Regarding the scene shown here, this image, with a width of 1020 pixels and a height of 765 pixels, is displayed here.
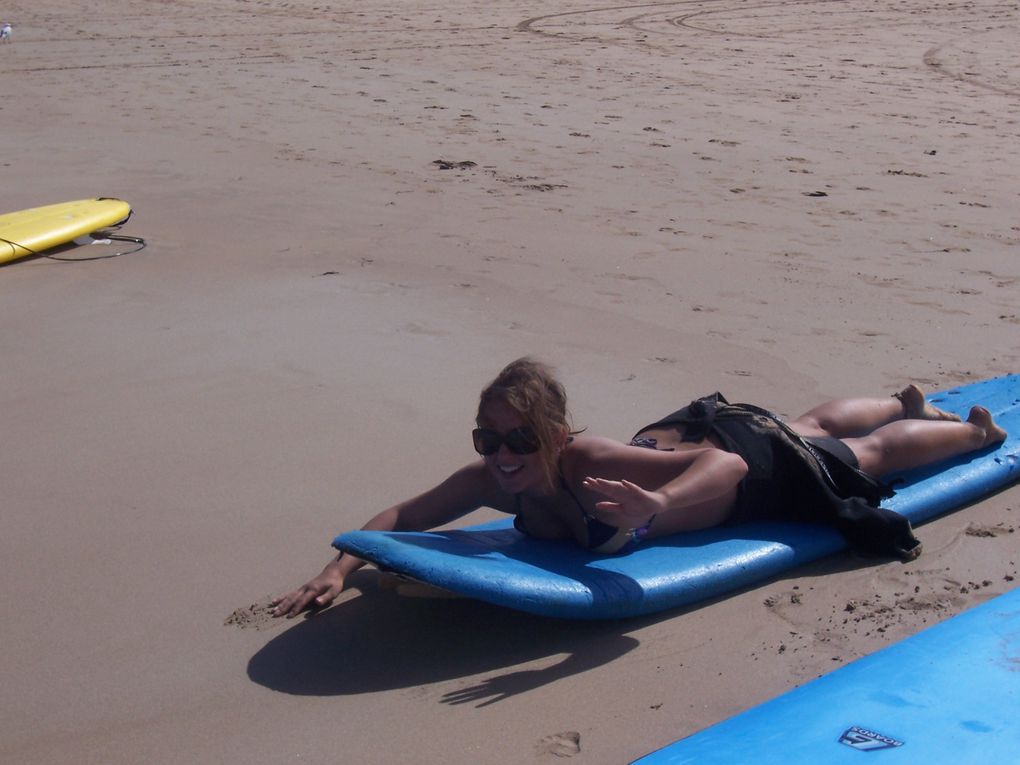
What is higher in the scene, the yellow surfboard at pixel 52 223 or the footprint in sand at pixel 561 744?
the yellow surfboard at pixel 52 223

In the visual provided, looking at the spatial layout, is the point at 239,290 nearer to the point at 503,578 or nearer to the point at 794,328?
the point at 794,328

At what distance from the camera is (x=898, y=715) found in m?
2.32

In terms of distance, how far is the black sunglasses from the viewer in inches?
113

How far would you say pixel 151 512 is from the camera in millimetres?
3611

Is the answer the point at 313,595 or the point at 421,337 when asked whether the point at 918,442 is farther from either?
the point at 421,337

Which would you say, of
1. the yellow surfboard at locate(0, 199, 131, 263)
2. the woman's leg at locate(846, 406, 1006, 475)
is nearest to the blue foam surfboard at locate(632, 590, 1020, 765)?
the woman's leg at locate(846, 406, 1006, 475)

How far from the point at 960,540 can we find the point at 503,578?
1456 millimetres

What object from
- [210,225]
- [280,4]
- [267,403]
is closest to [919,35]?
[280,4]

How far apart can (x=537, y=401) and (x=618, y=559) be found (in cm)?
51

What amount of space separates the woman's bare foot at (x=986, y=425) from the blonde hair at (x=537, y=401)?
159 cm

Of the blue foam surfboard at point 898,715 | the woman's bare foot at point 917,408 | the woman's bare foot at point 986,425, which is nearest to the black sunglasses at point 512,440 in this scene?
the blue foam surfboard at point 898,715

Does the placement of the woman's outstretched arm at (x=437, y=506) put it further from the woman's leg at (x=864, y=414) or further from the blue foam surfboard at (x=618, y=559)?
the woman's leg at (x=864, y=414)

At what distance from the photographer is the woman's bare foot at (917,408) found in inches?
151

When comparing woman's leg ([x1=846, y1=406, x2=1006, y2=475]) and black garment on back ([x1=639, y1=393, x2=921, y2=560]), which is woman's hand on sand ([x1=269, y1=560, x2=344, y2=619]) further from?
woman's leg ([x1=846, y1=406, x2=1006, y2=475])
